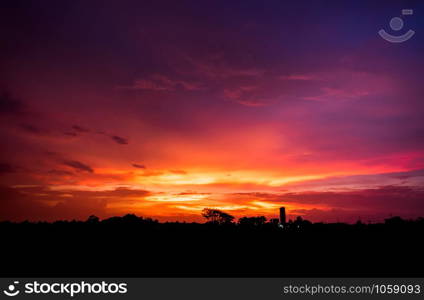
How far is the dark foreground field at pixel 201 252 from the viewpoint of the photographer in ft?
90.4

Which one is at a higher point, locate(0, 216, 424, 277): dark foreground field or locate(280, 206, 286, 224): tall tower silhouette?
locate(280, 206, 286, 224): tall tower silhouette

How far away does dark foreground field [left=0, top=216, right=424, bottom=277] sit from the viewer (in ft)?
90.4

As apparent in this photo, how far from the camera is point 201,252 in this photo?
32031 mm

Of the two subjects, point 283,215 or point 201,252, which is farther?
point 283,215

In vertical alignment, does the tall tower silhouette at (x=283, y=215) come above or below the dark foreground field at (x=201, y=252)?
above

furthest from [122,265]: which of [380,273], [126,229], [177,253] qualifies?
[380,273]

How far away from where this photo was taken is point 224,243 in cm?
3500

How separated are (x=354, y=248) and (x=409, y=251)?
5.09 m

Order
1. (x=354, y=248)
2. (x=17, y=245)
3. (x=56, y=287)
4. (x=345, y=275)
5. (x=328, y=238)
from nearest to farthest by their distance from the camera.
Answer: (x=56, y=287) < (x=345, y=275) < (x=17, y=245) < (x=354, y=248) < (x=328, y=238)

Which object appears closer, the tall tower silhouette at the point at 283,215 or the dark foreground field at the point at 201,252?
the dark foreground field at the point at 201,252

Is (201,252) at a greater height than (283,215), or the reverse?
(283,215)

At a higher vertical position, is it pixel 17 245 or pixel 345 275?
pixel 17 245

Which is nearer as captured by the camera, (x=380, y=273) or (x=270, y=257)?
(x=380, y=273)

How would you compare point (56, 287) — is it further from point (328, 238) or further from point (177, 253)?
point (328, 238)
